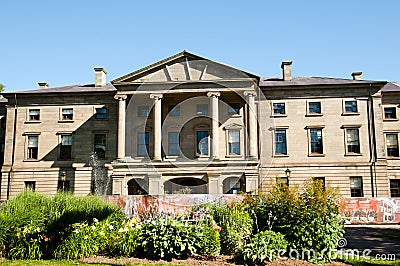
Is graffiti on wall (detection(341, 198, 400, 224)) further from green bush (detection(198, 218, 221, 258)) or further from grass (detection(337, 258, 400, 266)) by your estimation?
green bush (detection(198, 218, 221, 258))

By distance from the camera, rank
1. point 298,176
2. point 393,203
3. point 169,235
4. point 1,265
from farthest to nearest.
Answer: point 298,176, point 393,203, point 169,235, point 1,265

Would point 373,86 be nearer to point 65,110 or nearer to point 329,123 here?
point 329,123

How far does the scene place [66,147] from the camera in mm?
41031

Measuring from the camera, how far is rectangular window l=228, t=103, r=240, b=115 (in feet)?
129

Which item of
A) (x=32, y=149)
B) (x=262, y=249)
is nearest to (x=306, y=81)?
(x=32, y=149)

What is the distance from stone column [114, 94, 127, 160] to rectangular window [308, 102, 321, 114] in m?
17.2

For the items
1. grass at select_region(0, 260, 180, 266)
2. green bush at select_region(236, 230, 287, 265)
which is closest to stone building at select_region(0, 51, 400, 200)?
green bush at select_region(236, 230, 287, 265)

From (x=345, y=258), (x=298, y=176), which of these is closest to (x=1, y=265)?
(x=345, y=258)

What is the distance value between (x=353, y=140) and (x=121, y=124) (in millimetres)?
21158

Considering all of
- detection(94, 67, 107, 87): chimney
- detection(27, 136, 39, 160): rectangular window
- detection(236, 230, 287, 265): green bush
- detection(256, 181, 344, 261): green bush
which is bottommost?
detection(236, 230, 287, 265): green bush

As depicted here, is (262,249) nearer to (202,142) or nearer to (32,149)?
(202,142)

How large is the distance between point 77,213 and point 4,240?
2245 millimetres

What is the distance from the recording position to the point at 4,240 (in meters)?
12.1

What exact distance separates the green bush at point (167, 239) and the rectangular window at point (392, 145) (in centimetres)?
3286
